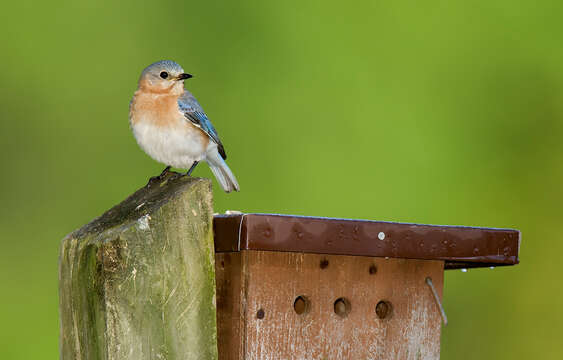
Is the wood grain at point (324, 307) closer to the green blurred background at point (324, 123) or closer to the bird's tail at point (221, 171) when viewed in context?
the bird's tail at point (221, 171)

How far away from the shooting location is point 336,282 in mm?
3439

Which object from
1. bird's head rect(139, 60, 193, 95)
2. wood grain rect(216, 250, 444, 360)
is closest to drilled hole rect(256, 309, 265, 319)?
wood grain rect(216, 250, 444, 360)

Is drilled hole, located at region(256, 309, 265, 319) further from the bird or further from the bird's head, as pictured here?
the bird's head

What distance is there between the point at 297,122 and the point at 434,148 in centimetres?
102

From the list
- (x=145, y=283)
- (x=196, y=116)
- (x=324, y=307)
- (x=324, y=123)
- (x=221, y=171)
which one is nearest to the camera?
(x=145, y=283)

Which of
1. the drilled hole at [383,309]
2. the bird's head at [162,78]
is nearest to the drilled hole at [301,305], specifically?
the drilled hole at [383,309]

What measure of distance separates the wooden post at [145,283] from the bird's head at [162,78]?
5.98 feet

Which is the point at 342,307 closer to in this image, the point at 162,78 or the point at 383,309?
the point at 383,309

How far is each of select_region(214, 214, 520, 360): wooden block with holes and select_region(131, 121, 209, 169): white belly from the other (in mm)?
1339

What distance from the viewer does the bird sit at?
185 inches

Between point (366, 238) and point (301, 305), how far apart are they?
41 cm

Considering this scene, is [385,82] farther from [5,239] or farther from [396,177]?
[5,239]

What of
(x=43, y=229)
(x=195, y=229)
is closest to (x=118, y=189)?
(x=43, y=229)

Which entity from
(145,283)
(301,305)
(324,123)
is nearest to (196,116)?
(301,305)
